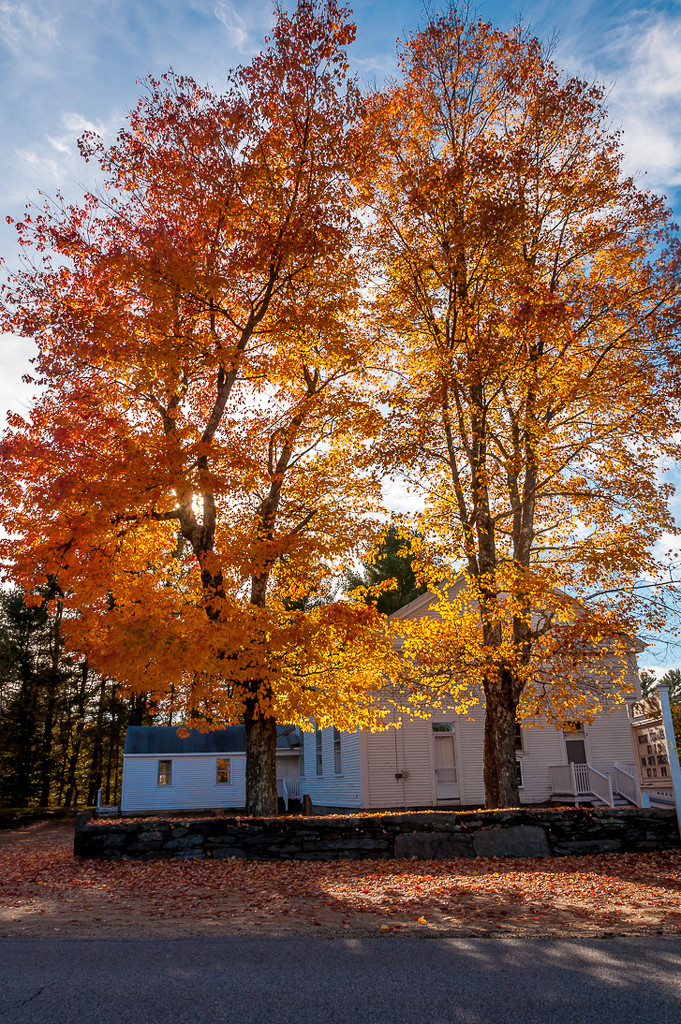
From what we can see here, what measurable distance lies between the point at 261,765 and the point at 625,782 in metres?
11.6

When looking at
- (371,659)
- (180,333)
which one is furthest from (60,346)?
(371,659)

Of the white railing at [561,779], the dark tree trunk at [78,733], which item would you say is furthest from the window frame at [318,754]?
the dark tree trunk at [78,733]

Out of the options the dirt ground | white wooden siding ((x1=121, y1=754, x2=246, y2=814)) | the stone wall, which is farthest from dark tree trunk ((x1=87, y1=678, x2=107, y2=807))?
the stone wall

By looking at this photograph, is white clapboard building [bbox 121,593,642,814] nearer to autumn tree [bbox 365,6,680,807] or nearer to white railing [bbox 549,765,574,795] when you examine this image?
white railing [bbox 549,765,574,795]

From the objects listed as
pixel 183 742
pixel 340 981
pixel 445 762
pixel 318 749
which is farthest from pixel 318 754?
pixel 340 981

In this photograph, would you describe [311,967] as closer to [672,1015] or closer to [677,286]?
[672,1015]

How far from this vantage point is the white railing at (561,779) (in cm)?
1972

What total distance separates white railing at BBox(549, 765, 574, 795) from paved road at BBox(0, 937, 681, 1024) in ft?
49.9

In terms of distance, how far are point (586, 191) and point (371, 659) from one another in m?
9.65

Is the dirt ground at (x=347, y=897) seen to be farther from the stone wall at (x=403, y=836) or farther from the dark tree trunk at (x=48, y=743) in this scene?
the dark tree trunk at (x=48, y=743)

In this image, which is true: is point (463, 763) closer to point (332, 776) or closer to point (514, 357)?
point (332, 776)

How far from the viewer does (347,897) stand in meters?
7.86

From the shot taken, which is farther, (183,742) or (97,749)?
(97,749)

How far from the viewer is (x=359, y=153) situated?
44.7 feet
